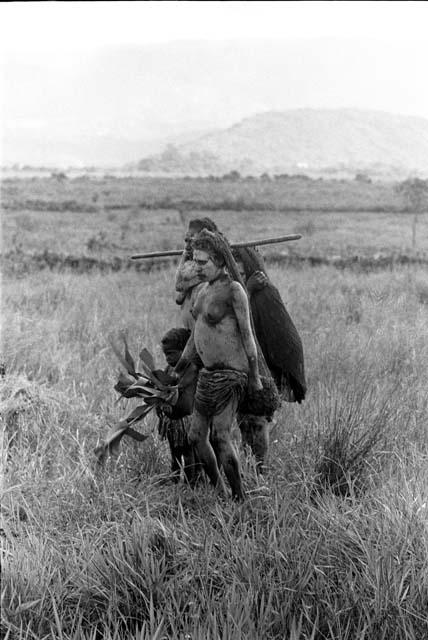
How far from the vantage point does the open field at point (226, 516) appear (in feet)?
7.59

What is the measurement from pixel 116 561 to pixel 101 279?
262 inches

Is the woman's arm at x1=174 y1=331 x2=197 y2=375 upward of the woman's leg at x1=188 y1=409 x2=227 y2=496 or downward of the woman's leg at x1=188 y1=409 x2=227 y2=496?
upward

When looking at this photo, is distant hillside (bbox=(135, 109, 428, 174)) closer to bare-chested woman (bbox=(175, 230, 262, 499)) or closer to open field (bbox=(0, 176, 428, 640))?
open field (bbox=(0, 176, 428, 640))

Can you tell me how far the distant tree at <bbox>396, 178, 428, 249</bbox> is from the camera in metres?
9.44

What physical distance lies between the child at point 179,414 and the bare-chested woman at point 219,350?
15 cm

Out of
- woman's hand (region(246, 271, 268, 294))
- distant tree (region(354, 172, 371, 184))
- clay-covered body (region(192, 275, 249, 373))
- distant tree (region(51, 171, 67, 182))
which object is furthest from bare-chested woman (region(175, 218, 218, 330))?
distant tree (region(51, 171, 67, 182))

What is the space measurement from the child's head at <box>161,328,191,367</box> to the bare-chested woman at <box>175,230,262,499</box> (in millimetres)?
241

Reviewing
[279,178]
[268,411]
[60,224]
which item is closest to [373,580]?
[268,411]

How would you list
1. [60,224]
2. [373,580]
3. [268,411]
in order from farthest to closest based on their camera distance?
[60,224]
[268,411]
[373,580]

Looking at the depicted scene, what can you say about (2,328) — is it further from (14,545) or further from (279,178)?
(279,178)

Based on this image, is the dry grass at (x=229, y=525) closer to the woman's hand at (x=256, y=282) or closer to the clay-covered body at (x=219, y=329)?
the clay-covered body at (x=219, y=329)

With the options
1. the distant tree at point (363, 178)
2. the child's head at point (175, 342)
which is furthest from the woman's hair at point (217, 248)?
the distant tree at point (363, 178)

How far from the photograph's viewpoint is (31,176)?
19.5 meters

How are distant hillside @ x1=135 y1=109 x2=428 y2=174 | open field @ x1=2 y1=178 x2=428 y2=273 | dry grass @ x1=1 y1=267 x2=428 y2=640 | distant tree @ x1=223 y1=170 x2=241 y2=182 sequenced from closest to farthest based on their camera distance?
dry grass @ x1=1 y1=267 x2=428 y2=640, distant hillside @ x1=135 y1=109 x2=428 y2=174, open field @ x1=2 y1=178 x2=428 y2=273, distant tree @ x1=223 y1=170 x2=241 y2=182
